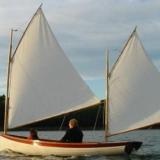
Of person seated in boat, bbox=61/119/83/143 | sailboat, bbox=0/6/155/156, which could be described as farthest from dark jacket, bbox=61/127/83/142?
sailboat, bbox=0/6/155/156

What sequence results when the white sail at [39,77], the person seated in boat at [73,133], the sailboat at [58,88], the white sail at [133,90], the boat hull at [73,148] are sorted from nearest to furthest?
the person seated in boat at [73,133] < the boat hull at [73,148] < the sailboat at [58,88] < the white sail at [39,77] < the white sail at [133,90]

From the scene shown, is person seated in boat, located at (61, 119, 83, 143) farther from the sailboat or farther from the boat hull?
the sailboat

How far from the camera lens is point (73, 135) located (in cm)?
3728

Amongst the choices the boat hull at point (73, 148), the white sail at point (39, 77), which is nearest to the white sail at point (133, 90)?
the white sail at point (39, 77)

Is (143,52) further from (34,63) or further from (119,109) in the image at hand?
(34,63)

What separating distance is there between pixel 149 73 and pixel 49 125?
70.2 metres

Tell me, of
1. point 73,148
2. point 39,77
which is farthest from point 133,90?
point 73,148

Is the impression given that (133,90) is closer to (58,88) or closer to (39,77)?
(58,88)

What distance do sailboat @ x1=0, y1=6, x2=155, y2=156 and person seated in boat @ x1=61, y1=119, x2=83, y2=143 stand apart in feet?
6.48

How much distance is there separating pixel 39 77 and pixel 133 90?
576 cm

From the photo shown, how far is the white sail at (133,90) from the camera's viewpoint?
131ft

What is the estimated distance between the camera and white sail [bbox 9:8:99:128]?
3928cm

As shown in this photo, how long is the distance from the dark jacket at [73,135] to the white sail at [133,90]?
3102 millimetres

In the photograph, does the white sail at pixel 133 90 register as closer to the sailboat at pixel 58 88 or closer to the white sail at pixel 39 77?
the sailboat at pixel 58 88
